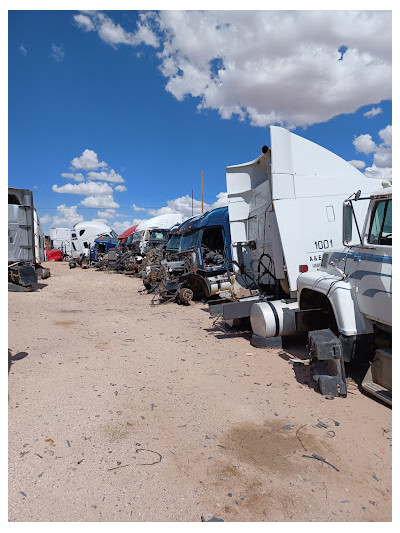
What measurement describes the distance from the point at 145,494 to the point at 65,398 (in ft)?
6.84

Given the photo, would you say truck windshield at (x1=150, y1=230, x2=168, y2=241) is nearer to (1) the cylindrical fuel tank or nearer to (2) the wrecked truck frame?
(2) the wrecked truck frame

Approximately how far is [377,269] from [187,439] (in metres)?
2.87

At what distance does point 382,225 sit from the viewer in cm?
403

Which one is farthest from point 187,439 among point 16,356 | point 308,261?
point 308,261

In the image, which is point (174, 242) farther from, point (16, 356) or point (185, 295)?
point (16, 356)

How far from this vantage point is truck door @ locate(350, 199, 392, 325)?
3836 mm

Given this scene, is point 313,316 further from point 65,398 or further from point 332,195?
point 65,398

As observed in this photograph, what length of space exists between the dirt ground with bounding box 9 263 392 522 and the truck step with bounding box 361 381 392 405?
0.14 metres

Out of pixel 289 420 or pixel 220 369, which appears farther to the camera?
pixel 220 369

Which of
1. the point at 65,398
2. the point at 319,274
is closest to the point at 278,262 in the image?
the point at 319,274

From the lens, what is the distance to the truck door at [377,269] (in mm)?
3836

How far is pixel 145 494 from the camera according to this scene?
2611 millimetres

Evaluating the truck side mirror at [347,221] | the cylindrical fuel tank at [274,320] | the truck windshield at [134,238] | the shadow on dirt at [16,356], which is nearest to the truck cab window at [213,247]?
the cylindrical fuel tank at [274,320]

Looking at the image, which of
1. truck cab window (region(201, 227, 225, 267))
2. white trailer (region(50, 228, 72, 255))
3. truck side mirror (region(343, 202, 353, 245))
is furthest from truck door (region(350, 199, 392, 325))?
white trailer (region(50, 228, 72, 255))
